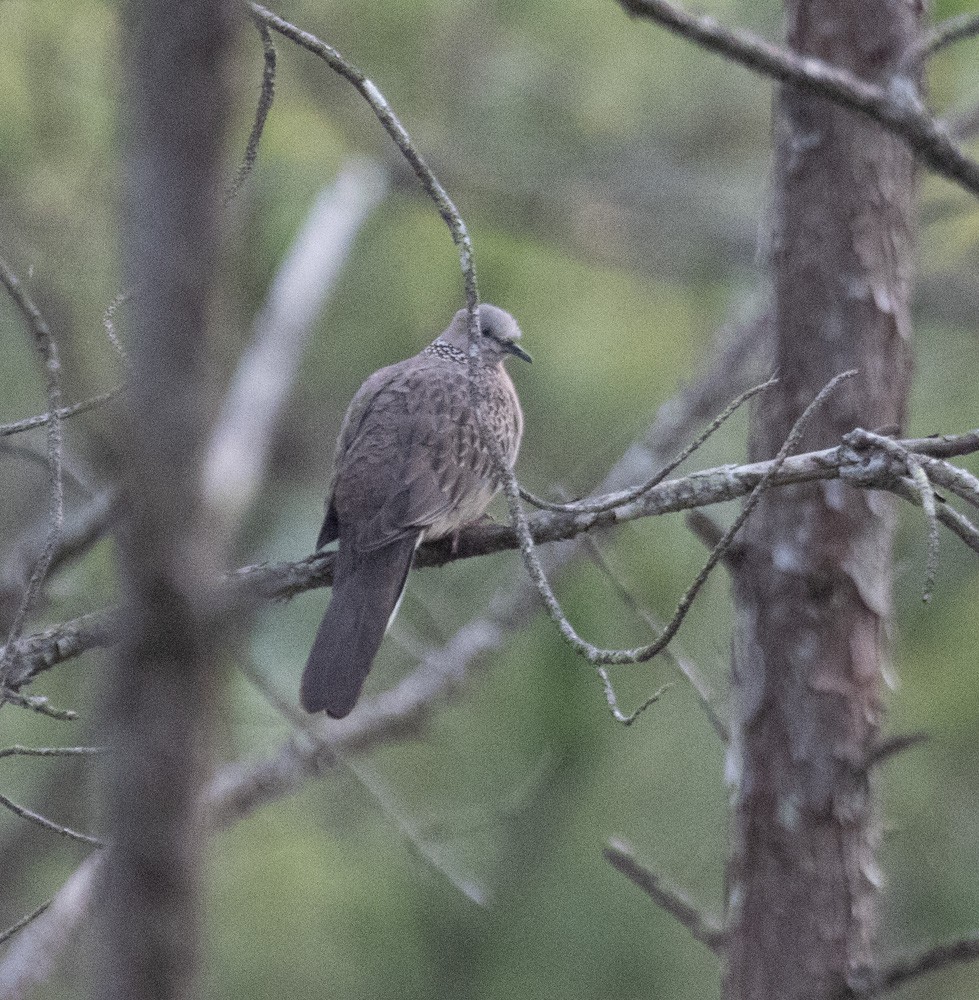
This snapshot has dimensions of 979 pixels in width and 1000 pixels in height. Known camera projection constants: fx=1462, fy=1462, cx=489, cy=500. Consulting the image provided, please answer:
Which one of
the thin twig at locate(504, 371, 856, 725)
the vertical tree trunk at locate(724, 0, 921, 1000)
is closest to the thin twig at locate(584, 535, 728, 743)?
the vertical tree trunk at locate(724, 0, 921, 1000)

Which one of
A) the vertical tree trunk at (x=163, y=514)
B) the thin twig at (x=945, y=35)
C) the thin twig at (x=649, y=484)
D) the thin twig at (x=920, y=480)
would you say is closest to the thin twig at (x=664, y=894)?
the thin twig at (x=649, y=484)

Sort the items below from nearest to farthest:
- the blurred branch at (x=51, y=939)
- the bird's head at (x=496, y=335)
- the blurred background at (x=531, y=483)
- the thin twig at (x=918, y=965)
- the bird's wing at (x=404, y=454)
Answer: the thin twig at (x=918, y=965), the blurred branch at (x=51, y=939), the bird's wing at (x=404, y=454), the bird's head at (x=496, y=335), the blurred background at (x=531, y=483)

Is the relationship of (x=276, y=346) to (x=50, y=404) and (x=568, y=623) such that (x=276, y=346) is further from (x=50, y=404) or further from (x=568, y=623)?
(x=568, y=623)

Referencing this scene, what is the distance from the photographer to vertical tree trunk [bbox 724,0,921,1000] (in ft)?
10.6

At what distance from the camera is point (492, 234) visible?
632cm

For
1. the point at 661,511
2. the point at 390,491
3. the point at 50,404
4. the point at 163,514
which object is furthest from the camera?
the point at 390,491

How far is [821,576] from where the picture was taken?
3293mm

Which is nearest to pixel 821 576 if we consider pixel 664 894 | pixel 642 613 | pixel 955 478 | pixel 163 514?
pixel 642 613

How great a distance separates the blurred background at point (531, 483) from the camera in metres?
5.82

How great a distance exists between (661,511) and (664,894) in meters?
1.05

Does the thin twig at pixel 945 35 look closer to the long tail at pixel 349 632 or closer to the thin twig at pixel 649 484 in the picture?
the thin twig at pixel 649 484

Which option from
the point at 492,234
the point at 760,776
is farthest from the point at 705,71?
the point at 760,776

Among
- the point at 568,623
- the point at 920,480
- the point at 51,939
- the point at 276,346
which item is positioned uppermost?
the point at 920,480

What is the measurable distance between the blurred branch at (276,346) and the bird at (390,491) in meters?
0.27
